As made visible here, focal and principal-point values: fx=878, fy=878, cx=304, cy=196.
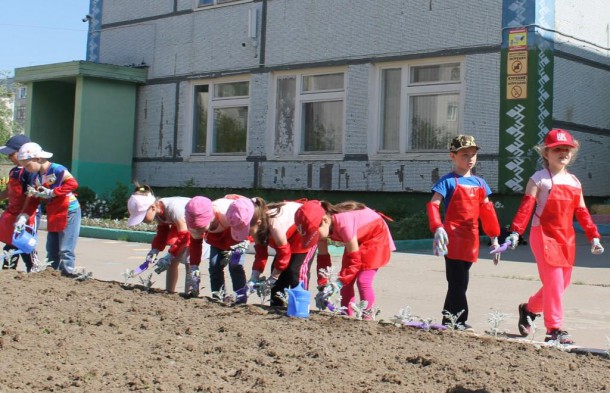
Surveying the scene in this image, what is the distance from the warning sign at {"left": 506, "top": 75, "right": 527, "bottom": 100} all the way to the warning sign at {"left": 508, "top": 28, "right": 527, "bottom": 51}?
18.0 inches

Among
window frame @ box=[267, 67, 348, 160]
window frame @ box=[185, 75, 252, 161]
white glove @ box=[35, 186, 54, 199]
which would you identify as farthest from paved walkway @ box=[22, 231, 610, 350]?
window frame @ box=[185, 75, 252, 161]

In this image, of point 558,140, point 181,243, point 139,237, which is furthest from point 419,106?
point 558,140

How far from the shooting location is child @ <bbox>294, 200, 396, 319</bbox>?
6.09m

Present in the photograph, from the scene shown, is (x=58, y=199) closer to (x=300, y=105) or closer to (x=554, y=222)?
(x=554, y=222)

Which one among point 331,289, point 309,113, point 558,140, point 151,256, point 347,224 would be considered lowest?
point 331,289

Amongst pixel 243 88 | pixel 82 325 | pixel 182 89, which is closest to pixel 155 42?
pixel 182 89

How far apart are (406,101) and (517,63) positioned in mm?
2309

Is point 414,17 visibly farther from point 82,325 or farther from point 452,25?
point 82,325

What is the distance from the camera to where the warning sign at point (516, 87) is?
45.6 feet

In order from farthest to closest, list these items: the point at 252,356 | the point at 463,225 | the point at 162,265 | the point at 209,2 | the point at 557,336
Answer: the point at 209,2 → the point at 162,265 → the point at 463,225 → the point at 557,336 → the point at 252,356

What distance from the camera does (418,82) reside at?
50.9 ft

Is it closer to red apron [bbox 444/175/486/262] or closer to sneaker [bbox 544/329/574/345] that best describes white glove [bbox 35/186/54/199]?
red apron [bbox 444/175/486/262]

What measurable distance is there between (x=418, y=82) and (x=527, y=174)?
2761 mm

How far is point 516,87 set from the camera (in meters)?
14.0
